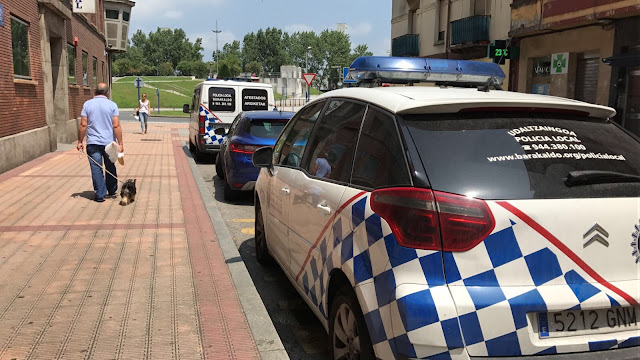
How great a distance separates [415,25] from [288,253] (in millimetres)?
23848

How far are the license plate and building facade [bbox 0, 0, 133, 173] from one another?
11502mm

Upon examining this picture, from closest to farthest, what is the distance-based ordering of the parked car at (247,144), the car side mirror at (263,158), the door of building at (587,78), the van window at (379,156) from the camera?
the van window at (379,156), the car side mirror at (263,158), the parked car at (247,144), the door of building at (587,78)

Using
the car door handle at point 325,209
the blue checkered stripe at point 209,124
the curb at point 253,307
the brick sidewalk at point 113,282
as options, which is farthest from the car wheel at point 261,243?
the blue checkered stripe at point 209,124

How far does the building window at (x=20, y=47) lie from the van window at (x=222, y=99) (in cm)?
455

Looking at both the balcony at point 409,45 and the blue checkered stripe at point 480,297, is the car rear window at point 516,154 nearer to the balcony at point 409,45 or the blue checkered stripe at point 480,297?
the blue checkered stripe at point 480,297

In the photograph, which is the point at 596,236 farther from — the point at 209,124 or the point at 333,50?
the point at 333,50

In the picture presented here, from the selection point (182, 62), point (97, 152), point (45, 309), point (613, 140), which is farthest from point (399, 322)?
point (182, 62)

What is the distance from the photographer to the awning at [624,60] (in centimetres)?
1310

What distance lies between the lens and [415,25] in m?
26.2

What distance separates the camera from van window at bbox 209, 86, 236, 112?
565 inches

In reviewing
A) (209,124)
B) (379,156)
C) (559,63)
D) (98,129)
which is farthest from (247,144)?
(559,63)

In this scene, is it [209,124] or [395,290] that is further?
[209,124]

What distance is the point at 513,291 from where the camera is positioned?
7.48ft

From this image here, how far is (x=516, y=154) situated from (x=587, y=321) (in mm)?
768
